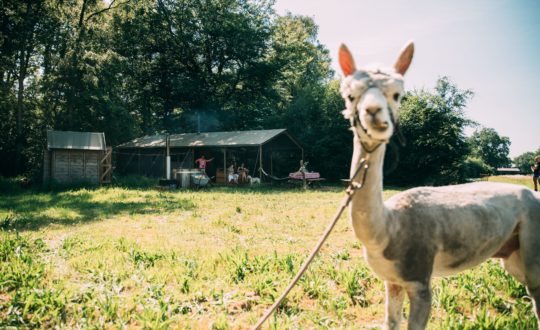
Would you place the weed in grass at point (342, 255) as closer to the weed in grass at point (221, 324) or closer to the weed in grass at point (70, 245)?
the weed in grass at point (221, 324)

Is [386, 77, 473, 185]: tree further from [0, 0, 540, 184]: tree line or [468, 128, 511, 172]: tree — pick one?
[468, 128, 511, 172]: tree

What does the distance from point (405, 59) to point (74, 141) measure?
2819 centimetres

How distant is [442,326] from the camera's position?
3.33 m

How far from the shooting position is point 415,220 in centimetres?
255

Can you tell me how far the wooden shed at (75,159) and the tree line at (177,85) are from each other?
3857 millimetres

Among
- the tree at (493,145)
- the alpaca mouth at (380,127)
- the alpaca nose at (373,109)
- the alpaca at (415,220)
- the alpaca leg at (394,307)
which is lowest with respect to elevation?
the alpaca leg at (394,307)

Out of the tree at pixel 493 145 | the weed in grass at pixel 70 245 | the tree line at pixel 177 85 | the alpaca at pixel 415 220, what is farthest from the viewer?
the tree at pixel 493 145

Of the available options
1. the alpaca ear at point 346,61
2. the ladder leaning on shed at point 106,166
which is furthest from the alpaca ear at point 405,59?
the ladder leaning on shed at point 106,166

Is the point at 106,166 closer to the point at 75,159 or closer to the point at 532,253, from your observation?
the point at 75,159

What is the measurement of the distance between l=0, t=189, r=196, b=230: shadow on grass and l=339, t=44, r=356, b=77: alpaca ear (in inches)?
396

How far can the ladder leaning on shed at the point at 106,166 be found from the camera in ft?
83.0

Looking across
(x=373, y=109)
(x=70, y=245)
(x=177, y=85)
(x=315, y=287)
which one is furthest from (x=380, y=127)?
(x=177, y=85)

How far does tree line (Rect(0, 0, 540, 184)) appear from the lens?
2720 centimetres

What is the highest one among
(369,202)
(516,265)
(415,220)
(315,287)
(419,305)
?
(369,202)
